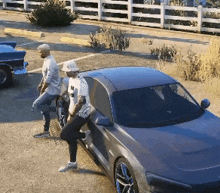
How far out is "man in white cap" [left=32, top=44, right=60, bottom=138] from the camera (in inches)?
305

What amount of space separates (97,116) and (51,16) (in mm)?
16389

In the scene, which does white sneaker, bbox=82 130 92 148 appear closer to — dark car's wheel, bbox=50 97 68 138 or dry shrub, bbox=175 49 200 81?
dark car's wheel, bbox=50 97 68 138

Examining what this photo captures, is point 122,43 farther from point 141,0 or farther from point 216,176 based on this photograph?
point 216,176

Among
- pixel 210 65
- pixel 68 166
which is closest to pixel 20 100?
pixel 68 166

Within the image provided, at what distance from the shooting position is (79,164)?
7.11m

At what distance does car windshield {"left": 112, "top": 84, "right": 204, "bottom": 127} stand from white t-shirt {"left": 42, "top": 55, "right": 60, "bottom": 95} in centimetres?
174

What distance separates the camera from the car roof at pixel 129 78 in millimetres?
Result: 6699

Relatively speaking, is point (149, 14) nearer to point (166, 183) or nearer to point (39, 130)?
point (39, 130)

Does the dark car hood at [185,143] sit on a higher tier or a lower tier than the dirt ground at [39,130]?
higher

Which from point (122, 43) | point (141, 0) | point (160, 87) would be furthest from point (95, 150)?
point (141, 0)

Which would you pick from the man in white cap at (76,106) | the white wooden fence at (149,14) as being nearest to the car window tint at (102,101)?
the man in white cap at (76,106)

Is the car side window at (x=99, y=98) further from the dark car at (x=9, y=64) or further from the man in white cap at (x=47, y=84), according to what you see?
the dark car at (x=9, y=64)

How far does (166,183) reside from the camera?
493 cm

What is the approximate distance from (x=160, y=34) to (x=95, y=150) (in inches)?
565
